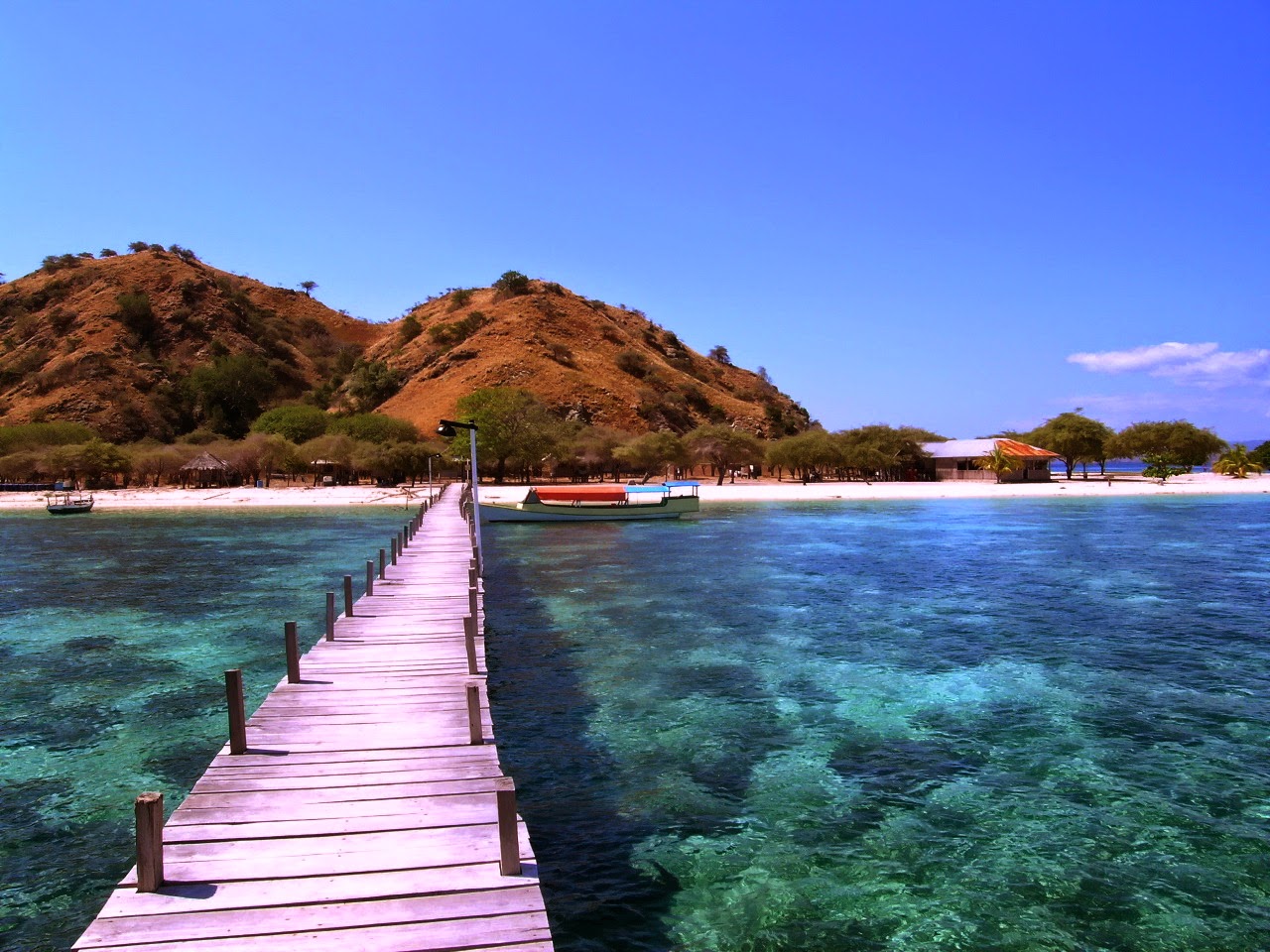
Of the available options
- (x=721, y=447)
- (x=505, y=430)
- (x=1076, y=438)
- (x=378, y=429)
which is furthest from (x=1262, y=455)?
(x=378, y=429)

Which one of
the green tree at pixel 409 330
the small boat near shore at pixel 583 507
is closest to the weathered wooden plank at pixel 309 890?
the small boat near shore at pixel 583 507

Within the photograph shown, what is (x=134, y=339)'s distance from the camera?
398 ft

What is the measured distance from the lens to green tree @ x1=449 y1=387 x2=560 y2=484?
235 feet

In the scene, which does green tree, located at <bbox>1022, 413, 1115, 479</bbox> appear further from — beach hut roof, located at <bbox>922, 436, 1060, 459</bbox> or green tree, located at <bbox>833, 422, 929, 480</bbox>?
green tree, located at <bbox>833, 422, 929, 480</bbox>

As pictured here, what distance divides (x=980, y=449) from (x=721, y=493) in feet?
98.6

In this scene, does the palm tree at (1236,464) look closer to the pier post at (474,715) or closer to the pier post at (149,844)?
the pier post at (474,715)

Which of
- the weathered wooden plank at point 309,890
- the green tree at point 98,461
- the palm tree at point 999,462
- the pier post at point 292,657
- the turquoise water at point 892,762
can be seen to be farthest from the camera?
the palm tree at point 999,462

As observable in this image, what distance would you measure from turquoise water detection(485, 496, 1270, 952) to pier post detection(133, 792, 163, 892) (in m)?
3.32

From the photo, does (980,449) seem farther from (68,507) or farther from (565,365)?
(68,507)

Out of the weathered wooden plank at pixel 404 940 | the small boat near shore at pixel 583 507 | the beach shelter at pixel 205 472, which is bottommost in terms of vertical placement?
the weathered wooden plank at pixel 404 940

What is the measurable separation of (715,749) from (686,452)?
70135 millimetres

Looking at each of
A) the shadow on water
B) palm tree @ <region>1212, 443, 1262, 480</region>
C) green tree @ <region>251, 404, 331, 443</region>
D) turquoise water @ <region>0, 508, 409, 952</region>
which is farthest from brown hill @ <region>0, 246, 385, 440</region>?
palm tree @ <region>1212, 443, 1262, 480</region>

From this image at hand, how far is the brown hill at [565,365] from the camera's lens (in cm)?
10781

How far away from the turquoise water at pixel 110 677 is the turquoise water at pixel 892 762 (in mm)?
4279
